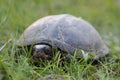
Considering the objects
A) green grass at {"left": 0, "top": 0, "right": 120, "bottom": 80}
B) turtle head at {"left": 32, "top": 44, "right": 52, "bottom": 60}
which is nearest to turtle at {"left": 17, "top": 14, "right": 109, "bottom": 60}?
turtle head at {"left": 32, "top": 44, "right": 52, "bottom": 60}

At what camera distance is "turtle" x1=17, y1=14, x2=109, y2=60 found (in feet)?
11.0

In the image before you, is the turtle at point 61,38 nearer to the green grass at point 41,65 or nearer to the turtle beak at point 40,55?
the turtle beak at point 40,55

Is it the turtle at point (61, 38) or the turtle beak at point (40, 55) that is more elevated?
the turtle at point (61, 38)

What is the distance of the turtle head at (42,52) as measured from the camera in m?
3.28

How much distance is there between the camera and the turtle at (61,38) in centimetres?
337

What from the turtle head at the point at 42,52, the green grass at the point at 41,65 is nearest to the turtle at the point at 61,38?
the turtle head at the point at 42,52

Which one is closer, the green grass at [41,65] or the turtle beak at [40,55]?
the green grass at [41,65]

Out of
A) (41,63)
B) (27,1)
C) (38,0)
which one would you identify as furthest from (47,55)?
(38,0)

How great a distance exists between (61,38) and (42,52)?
0.89 ft

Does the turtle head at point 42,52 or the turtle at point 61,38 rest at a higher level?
the turtle at point 61,38

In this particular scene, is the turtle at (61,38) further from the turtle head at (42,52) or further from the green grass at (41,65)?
the green grass at (41,65)

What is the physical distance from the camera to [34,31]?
3.58 meters

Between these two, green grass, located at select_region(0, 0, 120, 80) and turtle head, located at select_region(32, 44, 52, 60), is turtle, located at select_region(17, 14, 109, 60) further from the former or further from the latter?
green grass, located at select_region(0, 0, 120, 80)

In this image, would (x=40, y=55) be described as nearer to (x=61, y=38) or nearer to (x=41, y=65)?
(x=41, y=65)
